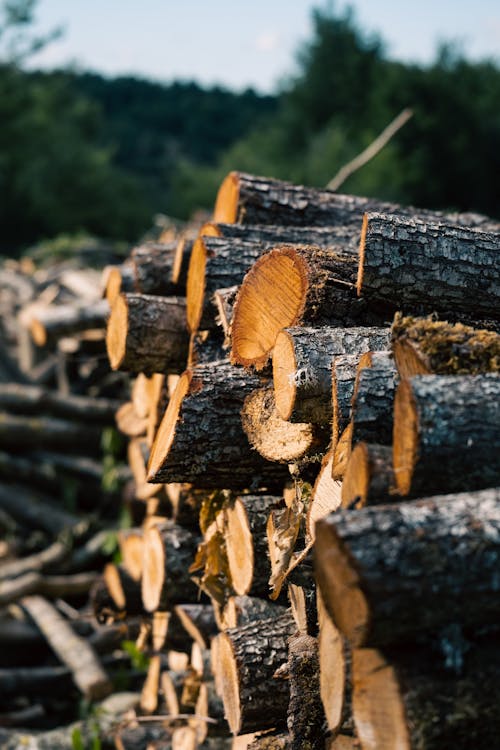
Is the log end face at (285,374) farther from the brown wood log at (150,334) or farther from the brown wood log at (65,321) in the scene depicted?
the brown wood log at (65,321)

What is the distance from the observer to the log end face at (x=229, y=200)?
3441 mm

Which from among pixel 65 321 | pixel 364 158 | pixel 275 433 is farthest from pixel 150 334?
pixel 364 158

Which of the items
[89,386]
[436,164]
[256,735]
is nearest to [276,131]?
[436,164]

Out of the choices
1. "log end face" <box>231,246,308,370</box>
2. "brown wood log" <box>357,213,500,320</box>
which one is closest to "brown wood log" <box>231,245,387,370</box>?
"log end face" <box>231,246,308,370</box>

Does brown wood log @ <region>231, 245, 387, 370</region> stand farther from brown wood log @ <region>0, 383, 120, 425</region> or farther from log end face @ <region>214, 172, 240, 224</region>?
brown wood log @ <region>0, 383, 120, 425</region>

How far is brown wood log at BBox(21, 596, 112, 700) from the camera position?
14.2 feet

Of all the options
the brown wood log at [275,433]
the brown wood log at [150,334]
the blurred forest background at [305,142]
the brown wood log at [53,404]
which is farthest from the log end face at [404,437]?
the blurred forest background at [305,142]

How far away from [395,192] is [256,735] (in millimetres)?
18974

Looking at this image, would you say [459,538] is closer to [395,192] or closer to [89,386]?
[89,386]

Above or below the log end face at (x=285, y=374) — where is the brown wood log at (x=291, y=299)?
above

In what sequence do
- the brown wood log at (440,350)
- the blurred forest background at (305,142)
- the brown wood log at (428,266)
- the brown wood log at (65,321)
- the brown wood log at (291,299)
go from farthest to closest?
the blurred forest background at (305,142)
the brown wood log at (65,321)
the brown wood log at (291,299)
the brown wood log at (428,266)
the brown wood log at (440,350)

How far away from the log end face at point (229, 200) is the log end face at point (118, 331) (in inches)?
25.3

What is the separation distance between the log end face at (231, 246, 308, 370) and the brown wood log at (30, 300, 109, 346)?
8.64 feet

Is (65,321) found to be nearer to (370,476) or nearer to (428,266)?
(428,266)
